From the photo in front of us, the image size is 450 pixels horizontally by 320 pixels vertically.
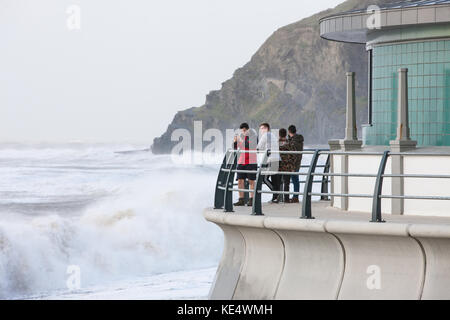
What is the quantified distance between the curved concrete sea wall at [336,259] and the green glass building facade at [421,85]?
332cm

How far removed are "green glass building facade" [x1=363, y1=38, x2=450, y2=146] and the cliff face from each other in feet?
498

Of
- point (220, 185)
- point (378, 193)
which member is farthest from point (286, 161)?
point (378, 193)

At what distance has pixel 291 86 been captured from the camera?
183 metres

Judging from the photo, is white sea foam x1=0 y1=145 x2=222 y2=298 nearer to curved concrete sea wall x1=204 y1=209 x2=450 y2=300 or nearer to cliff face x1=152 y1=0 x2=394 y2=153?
curved concrete sea wall x1=204 y1=209 x2=450 y2=300

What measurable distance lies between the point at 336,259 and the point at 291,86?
17068 cm

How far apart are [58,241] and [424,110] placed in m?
36.8

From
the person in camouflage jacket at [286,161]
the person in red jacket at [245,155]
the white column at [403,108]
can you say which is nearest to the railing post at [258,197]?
the person in red jacket at [245,155]

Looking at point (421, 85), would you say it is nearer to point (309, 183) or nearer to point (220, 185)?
point (220, 185)

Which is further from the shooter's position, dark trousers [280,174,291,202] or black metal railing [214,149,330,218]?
dark trousers [280,174,291,202]

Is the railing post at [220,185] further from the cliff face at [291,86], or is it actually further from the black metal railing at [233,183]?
the cliff face at [291,86]

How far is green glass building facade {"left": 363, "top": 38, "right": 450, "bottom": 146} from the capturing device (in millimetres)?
15289

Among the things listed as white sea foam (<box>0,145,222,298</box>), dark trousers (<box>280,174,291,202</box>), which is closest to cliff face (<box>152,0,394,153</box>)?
white sea foam (<box>0,145,222,298</box>)

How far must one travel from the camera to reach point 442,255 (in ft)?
38.8

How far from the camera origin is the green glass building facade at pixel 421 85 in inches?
602
